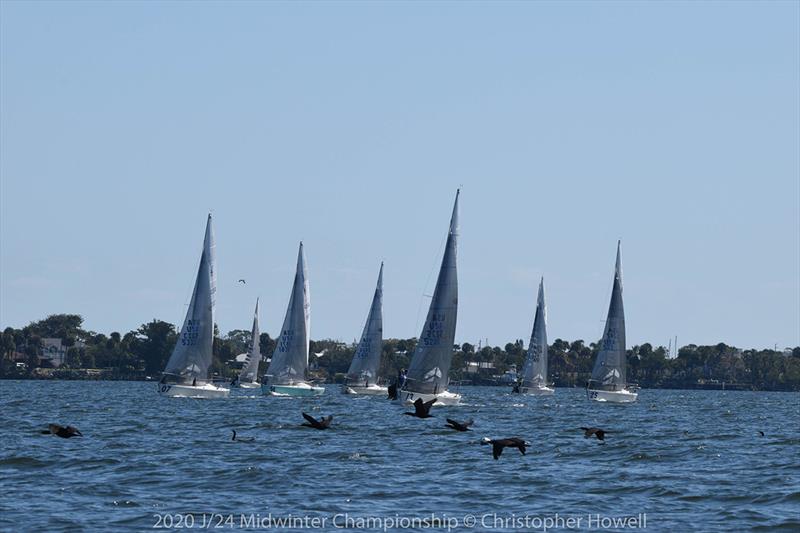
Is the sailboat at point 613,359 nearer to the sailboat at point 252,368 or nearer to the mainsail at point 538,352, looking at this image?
the mainsail at point 538,352

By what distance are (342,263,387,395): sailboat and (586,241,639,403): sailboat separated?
609 inches

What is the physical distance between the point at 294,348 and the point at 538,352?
3696 centimetres

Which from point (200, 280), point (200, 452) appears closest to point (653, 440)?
point (200, 452)

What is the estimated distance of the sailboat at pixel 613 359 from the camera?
106 m

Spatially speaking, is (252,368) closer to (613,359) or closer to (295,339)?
(295,339)

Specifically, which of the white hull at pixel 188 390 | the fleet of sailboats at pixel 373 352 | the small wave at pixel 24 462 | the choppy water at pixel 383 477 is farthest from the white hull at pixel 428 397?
the small wave at pixel 24 462

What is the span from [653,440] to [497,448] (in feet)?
85.0

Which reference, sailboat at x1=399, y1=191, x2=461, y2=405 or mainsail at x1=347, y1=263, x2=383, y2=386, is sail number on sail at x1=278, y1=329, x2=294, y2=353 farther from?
sailboat at x1=399, y1=191, x2=461, y2=405

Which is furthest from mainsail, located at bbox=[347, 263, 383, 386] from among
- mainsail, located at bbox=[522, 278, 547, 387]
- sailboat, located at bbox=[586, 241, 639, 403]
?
mainsail, located at bbox=[522, 278, 547, 387]

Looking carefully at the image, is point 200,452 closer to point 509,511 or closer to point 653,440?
point 509,511

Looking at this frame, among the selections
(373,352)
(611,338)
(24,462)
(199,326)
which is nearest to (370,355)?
(373,352)

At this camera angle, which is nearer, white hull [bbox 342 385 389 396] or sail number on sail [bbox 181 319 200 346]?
sail number on sail [bbox 181 319 200 346]

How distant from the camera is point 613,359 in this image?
349ft

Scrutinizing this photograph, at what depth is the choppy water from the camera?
107ft
